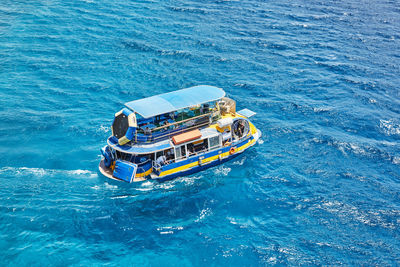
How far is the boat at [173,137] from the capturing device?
40.2 metres

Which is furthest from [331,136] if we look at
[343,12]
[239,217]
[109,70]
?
[343,12]

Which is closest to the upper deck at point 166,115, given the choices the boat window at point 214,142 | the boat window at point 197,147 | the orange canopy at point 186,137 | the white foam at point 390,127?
the orange canopy at point 186,137

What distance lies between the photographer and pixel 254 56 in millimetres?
69250

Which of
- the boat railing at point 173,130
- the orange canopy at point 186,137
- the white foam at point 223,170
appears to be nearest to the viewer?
the boat railing at point 173,130

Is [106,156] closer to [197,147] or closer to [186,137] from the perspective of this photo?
[186,137]

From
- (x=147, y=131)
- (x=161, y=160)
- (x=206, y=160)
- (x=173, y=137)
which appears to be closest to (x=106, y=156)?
(x=147, y=131)

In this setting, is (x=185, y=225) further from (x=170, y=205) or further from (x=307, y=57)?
(x=307, y=57)

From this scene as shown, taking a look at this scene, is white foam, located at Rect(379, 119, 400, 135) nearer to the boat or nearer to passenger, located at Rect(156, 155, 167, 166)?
the boat

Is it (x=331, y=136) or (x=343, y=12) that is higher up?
(x=343, y=12)

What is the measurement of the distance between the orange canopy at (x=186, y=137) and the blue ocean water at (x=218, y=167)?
4647 mm

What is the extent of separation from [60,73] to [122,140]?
88.0 ft

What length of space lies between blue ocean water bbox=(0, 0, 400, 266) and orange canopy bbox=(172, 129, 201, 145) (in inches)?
183

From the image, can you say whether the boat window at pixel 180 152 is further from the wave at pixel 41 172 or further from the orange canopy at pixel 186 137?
the wave at pixel 41 172

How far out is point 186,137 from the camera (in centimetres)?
4225
